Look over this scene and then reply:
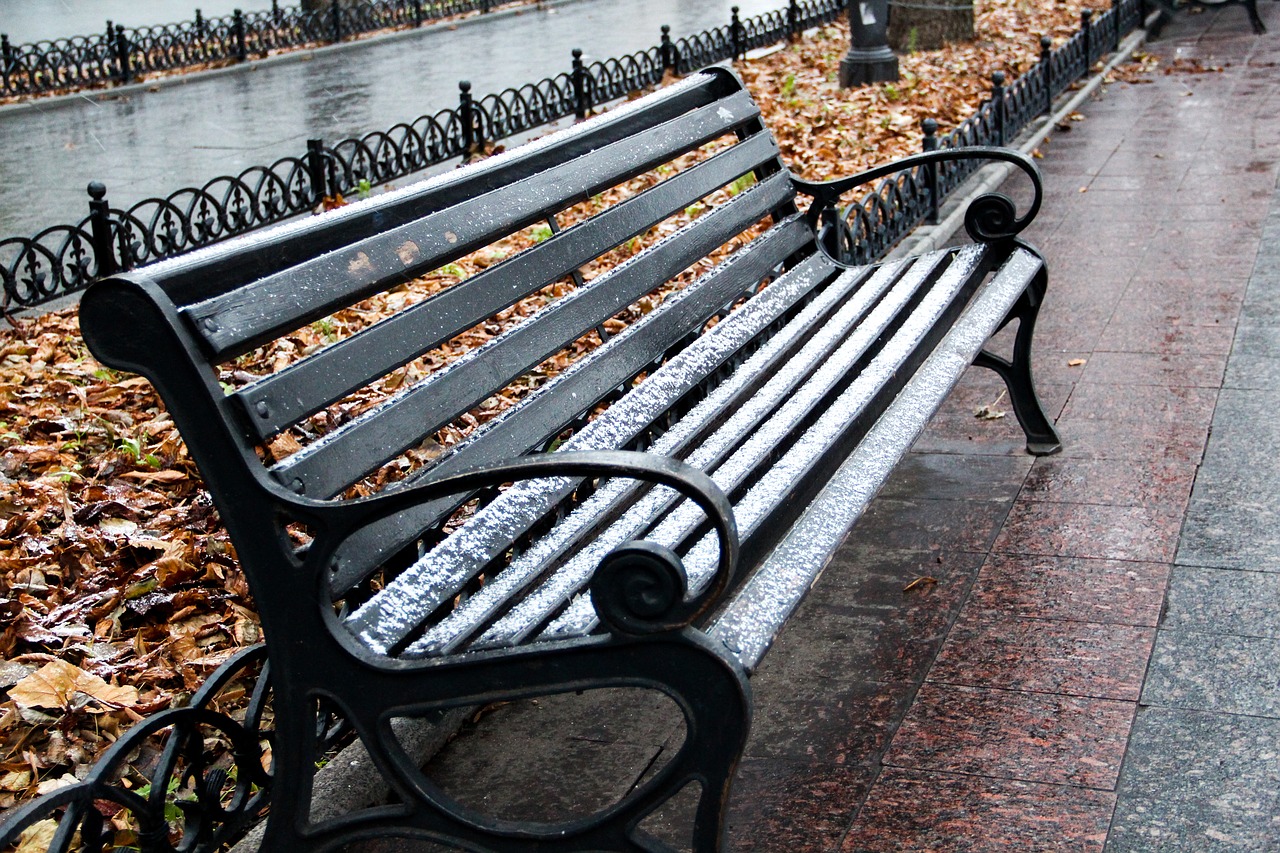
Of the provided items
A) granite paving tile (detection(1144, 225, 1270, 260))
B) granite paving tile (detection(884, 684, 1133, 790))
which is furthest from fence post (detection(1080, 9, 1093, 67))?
granite paving tile (detection(884, 684, 1133, 790))

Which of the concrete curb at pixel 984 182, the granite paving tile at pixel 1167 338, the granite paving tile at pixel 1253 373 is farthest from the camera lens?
the concrete curb at pixel 984 182

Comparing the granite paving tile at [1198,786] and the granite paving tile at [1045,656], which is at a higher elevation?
the granite paving tile at [1045,656]

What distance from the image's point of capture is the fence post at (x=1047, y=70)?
30.5 ft

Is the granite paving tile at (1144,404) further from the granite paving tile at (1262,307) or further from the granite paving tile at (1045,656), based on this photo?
the granite paving tile at (1045,656)

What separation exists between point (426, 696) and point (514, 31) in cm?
1722

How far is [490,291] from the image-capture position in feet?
9.57

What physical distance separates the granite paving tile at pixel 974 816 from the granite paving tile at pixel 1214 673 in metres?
0.43

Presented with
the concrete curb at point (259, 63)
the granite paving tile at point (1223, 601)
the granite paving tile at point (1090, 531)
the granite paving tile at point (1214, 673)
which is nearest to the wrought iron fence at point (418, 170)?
the granite paving tile at point (1090, 531)

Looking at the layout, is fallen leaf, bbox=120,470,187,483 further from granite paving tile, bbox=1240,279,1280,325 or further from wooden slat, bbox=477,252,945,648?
granite paving tile, bbox=1240,279,1280,325

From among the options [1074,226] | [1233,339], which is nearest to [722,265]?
[1233,339]

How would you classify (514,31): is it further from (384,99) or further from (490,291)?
(490,291)

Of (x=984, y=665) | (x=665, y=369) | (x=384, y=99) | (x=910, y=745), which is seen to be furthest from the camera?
(x=384, y=99)

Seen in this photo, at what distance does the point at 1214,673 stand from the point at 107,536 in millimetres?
2820

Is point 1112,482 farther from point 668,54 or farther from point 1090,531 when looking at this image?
point 668,54
